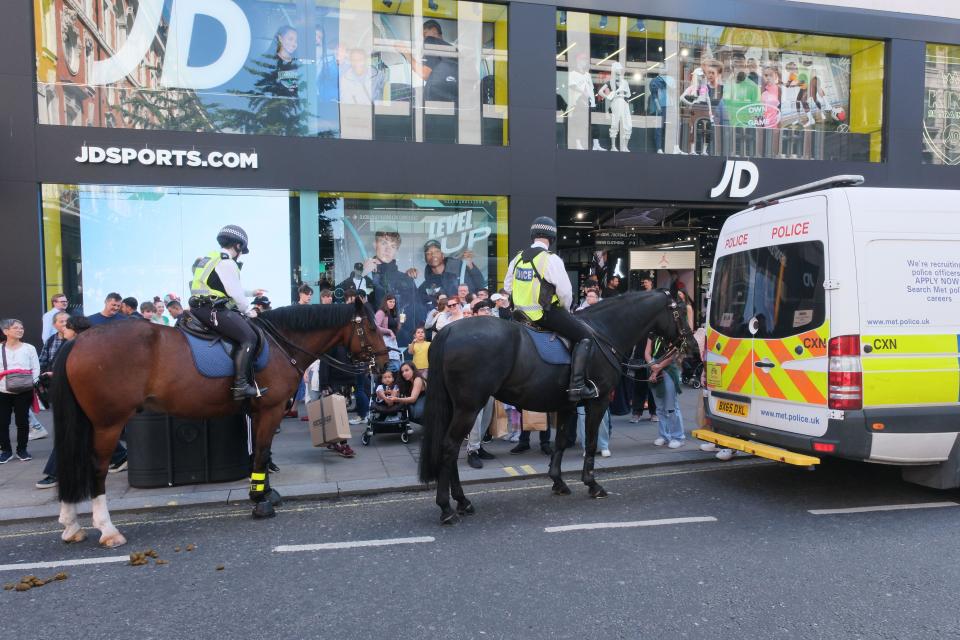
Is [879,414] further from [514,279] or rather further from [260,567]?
[260,567]

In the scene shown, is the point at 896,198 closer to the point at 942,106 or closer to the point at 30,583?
the point at 30,583

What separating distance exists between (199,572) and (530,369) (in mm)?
3124

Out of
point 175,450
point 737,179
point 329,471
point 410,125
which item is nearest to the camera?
point 175,450

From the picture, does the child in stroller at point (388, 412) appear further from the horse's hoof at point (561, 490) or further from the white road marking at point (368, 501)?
the horse's hoof at point (561, 490)

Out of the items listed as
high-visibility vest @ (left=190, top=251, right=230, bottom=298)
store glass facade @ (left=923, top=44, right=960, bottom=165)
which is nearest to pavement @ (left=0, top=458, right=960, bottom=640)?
high-visibility vest @ (left=190, top=251, right=230, bottom=298)

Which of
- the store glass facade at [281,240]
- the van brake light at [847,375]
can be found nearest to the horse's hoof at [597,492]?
the van brake light at [847,375]

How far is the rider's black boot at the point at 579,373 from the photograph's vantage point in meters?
5.88

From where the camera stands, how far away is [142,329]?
17.2 ft

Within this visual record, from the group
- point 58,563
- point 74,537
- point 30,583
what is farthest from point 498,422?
point 30,583

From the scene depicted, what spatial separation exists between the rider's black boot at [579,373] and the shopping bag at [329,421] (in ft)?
9.93

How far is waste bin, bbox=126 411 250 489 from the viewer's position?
21.2ft

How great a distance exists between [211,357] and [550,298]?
313 centimetres

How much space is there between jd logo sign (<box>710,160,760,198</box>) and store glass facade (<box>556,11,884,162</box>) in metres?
0.45

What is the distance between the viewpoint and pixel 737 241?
6551 millimetres
